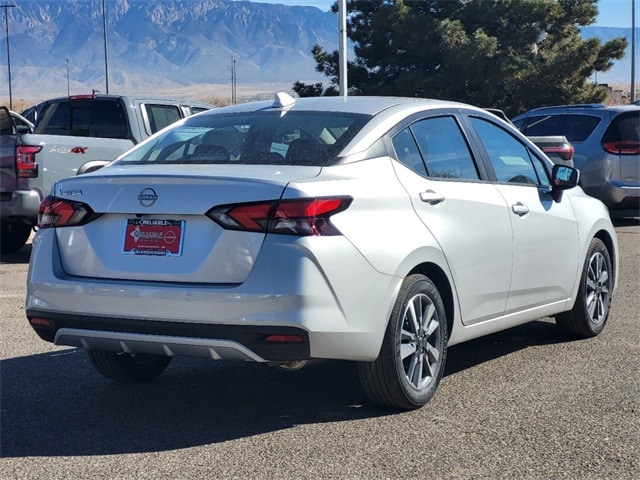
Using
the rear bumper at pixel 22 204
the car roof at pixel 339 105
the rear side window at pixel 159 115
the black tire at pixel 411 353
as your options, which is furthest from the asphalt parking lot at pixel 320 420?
the rear side window at pixel 159 115

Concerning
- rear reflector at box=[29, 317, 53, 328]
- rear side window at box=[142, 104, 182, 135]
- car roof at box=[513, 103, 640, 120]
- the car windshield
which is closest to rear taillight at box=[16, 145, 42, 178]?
rear side window at box=[142, 104, 182, 135]

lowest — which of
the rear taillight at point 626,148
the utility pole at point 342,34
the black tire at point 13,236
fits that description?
the black tire at point 13,236

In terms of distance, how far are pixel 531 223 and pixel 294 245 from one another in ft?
7.46

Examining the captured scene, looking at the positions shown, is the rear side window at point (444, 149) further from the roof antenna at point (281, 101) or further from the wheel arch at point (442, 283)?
the roof antenna at point (281, 101)

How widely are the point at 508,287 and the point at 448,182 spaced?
0.80 meters

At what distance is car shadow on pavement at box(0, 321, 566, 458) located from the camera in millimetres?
5234

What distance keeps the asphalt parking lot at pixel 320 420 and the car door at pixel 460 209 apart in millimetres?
548

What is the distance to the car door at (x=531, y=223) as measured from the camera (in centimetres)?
664

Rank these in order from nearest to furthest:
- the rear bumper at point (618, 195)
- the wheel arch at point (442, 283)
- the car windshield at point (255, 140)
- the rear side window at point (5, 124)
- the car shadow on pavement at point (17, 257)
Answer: the car windshield at point (255, 140), the wheel arch at point (442, 283), the car shadow on pavement at point (17, 257), the rear side window at point (5, 124), the rear bumper at point (618, 195)

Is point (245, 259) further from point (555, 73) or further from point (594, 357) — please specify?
point (555, 73)

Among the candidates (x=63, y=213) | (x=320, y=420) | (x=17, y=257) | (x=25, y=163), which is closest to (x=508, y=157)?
(x=320, y=420)

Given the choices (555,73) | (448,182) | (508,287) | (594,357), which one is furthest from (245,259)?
(555,73)

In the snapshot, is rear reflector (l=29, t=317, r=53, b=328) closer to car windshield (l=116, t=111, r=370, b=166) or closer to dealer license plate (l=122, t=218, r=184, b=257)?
dealer license plate (l=122, t=218, r=184, b=257)

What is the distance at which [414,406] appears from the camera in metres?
5.62
